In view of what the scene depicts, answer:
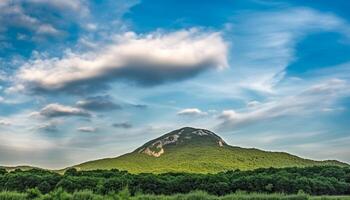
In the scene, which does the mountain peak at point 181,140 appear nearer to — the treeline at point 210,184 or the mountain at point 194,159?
the mountain at point 194,159

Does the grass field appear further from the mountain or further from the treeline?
the treeline

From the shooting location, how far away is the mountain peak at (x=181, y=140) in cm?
14031

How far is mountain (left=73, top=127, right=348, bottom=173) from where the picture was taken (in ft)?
347

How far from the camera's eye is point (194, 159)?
381 ft

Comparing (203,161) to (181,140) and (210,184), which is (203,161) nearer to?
(181,140)

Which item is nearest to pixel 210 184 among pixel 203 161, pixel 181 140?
pixel 203 161

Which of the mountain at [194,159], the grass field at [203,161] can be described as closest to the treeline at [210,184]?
the mountain at [194,159]

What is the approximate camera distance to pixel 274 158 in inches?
4567

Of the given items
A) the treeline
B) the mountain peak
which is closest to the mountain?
the mountain peak

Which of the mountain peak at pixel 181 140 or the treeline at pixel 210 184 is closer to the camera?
the treeline at pixel 210 184

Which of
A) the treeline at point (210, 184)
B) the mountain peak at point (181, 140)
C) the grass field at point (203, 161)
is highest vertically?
the mountain peak at point (181, 140)

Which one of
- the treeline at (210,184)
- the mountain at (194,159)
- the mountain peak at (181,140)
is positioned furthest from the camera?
the mountain peak at (181,140)

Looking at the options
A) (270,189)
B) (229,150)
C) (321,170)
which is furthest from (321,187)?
(229,150)

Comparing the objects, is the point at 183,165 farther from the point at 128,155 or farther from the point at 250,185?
the point at 250,185
